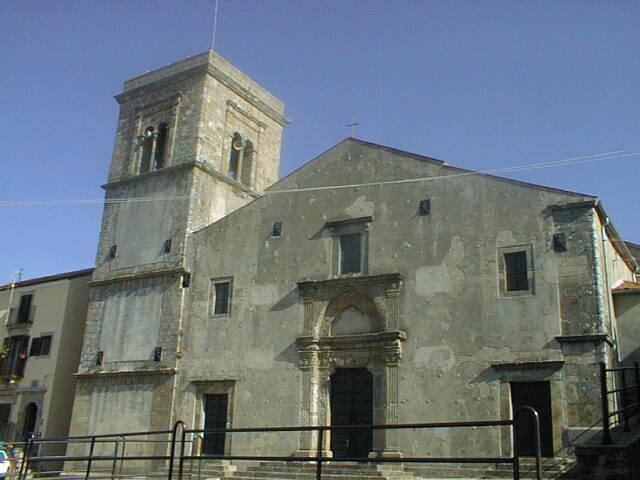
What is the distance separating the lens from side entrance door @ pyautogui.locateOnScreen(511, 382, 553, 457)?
1645cm

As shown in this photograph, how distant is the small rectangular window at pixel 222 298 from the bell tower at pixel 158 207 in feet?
4.00

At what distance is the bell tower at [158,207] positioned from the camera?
22.6 meters

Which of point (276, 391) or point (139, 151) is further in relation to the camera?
point (139, 151)

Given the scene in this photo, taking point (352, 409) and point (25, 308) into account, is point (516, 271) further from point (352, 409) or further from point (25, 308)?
point (25, 308)

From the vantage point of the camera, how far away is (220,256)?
22.7m

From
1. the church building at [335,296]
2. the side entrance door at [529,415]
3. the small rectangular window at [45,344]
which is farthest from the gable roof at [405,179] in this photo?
the small rectangular window at [45,344]

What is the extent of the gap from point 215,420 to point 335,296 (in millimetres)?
5186

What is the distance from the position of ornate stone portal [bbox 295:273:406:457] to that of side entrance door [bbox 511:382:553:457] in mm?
3117

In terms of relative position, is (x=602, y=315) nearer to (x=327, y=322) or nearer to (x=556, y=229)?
(x=556, y=229)

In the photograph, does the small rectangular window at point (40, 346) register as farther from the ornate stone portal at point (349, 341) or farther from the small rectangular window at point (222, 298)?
the ornate stone portal at point (349, 341)

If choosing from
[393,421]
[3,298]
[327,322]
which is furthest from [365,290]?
[3,298]

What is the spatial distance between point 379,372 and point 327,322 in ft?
7.32

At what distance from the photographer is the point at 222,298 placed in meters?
22.2

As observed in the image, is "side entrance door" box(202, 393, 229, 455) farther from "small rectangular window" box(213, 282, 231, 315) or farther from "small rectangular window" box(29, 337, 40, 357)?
"small rectangular window" box(29, 337, 40, 357)
